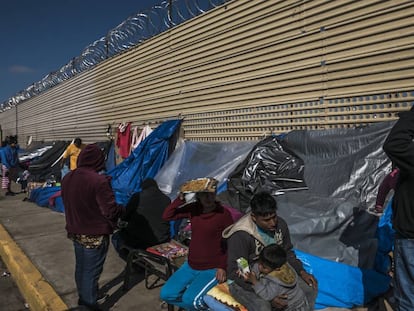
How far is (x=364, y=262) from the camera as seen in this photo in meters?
3.68

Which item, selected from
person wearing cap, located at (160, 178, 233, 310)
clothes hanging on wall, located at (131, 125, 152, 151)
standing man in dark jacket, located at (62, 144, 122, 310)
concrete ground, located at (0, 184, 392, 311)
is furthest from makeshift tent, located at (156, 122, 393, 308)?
clothes hanging on wall, located at (131, 125, 152, 151)

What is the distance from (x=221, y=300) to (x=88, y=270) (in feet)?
5.08

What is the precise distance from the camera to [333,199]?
4402 mm

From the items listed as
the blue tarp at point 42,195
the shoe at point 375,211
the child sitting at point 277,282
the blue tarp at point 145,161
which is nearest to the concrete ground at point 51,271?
the shoe at point 375,211

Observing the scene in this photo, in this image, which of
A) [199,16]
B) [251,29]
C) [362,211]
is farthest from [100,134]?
[362,211]

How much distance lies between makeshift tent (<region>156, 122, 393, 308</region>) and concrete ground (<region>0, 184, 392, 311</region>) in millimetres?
249

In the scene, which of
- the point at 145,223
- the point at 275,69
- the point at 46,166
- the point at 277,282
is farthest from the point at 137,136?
the point at 277,282

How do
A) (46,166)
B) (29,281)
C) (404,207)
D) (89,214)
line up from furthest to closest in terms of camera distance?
(46,166)
(29,281)
(89,214)
(404,207)

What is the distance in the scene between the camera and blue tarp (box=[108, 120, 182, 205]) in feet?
27.6

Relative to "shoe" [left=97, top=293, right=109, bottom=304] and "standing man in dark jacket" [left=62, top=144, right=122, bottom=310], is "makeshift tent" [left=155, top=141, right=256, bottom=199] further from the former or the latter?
"standing man in dark jacket" [left=62, top=144, right=122, bottom=310]

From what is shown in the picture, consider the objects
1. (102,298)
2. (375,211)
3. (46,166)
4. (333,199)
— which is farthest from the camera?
(46,166)

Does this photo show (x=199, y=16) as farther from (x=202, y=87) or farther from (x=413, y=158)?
(x=413, y=158)

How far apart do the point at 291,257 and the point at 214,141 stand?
532 cm

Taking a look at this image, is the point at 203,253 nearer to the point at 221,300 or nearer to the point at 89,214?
the point at 221,300
